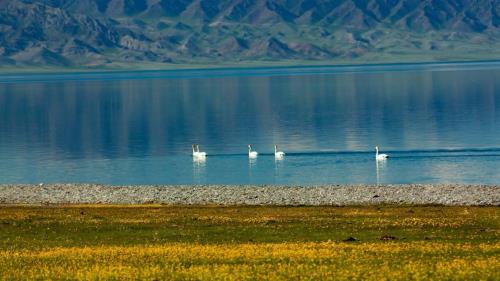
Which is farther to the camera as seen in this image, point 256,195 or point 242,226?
point 256,195

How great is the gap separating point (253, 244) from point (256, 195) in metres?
27.3

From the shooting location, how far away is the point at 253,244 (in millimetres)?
30500

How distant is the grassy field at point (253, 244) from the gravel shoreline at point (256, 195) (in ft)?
28.8

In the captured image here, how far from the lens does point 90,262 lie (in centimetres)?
2708

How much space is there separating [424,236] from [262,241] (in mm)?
5190

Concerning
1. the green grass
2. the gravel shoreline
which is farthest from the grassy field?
the gravel shoreline

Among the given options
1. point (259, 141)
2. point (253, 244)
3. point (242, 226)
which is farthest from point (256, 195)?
point (259, 141)

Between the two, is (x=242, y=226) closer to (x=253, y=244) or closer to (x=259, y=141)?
(x=253, y=244)

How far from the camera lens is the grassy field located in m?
24.7

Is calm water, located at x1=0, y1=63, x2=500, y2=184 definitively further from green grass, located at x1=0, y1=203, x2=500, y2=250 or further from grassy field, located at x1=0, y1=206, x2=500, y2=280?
grassy field, located at x1=0, y1=206, x2=500, y2=280

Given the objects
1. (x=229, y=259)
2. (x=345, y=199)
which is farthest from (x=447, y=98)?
(x=229, y=259)

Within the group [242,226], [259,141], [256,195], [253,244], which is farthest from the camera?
[259,141]

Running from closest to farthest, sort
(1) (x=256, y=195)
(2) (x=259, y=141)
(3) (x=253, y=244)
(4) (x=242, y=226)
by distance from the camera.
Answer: (3) (x=253, y=244)
(4) (x=242, y=226)
(1) (x=256, y=195)
(2) (x=259, y=141)

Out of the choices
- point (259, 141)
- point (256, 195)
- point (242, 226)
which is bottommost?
point (256, 195)
